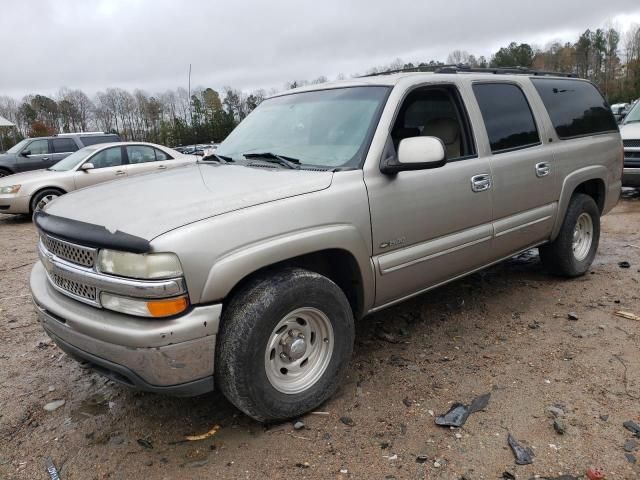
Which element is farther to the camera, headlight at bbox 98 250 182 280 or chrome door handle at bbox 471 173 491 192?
chrome door handle at bbox 471 173 491 192

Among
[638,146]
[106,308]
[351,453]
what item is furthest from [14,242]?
[638,146]

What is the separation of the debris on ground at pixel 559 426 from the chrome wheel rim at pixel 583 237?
2754mm

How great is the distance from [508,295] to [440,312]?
2.62 feet

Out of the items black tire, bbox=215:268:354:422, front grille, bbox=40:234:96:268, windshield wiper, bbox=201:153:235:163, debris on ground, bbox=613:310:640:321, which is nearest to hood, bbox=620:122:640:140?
debris on ground, bbox=613:310:640:321

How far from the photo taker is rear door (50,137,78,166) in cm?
1393

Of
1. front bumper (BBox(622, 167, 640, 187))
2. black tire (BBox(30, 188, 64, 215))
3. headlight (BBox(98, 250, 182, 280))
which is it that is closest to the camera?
headlight (BBox(98, 250, 182, 280))

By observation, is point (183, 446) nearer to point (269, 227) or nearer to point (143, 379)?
point (143, 379)

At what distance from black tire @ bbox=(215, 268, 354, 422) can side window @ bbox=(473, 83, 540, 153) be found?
1.97 m

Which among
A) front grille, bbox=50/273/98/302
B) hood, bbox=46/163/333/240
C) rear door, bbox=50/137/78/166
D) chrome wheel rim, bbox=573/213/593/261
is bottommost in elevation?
chrome wheel rim, bbox=573/213/593/261

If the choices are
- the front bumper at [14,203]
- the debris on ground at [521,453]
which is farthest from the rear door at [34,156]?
the debris on ground at [521,453]

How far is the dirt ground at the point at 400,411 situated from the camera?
2574 mm

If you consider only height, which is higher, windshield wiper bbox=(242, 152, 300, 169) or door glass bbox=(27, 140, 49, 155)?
door glass bbox=(27, 140, 49, 155)

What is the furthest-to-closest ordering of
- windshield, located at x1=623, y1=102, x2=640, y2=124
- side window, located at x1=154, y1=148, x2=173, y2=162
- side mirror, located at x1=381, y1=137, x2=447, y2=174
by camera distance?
side window, located at x1=154, y1=148, x2=173, y2=162 → windshield, located at x1=623, y1=102, x2=640, y2=124 → side mirror, located at x1=381, y1=137, x2=447, y2=174

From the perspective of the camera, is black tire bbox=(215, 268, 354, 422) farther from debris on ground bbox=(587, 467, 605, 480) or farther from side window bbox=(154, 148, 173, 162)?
side window bbox=(154, 148, 173, 162)
